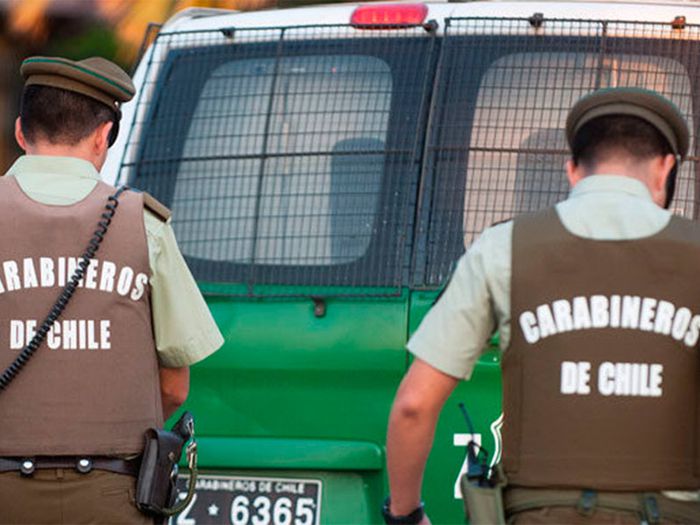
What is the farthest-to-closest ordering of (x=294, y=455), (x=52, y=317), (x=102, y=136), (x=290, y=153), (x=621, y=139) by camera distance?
(x=290, y=153) → (x=294, y=455) → (x=102, y=136) → (x=52, y=317) → (x=621, y=139)

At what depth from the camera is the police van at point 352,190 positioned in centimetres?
543

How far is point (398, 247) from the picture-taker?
5523mm

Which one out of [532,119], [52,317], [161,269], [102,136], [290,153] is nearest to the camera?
[52,317]

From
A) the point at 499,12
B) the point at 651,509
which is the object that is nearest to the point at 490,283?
the point at 651,509

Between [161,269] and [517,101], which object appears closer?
[161,269]

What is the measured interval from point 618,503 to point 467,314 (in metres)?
0.53

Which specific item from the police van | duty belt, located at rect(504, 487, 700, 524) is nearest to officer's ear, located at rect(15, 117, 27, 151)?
the police van

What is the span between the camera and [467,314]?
13.0 ft

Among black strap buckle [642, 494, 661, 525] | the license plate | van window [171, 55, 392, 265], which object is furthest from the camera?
van window [171, 55, 392, 265]

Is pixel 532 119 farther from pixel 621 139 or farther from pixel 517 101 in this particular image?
pixel 621 139

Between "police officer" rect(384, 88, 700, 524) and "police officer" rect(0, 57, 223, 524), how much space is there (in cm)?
81

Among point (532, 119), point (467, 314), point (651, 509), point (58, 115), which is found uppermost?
point (532, 119)

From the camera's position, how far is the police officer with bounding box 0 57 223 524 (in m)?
4.43

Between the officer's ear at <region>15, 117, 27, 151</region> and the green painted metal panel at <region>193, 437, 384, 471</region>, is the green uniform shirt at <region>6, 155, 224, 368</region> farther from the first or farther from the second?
the green painted metal panel at <region>193, 437, 384, 471</region>
